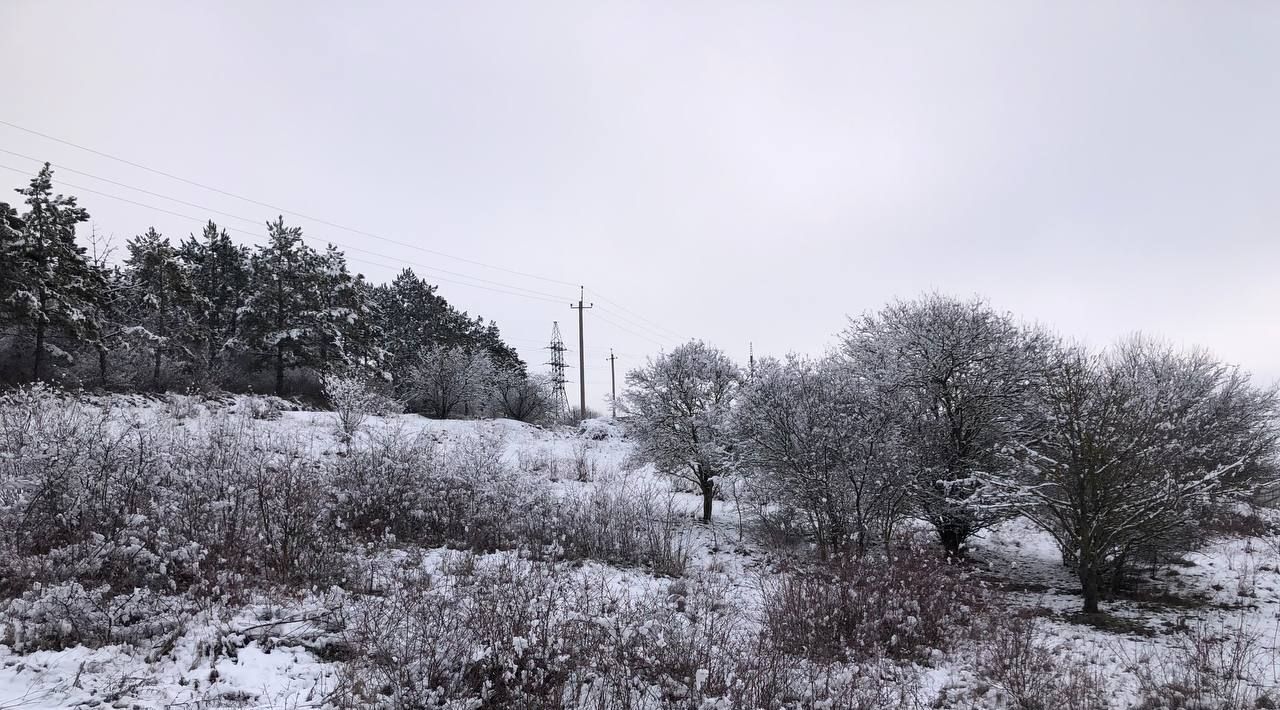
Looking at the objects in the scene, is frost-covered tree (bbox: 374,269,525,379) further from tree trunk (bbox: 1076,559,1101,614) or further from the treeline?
tree trunk (bbox: 1076,559,1101,614)

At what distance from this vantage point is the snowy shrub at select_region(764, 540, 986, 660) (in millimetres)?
6973

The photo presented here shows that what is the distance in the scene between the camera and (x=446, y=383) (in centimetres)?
3759

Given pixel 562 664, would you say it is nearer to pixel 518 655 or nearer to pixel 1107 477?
pixel 518 655

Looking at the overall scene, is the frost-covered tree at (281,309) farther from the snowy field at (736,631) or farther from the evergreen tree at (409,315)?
the snowy field at (736,631)

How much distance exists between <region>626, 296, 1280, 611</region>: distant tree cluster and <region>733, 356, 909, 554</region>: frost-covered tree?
0.04 meters

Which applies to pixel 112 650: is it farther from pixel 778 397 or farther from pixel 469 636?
pixel 778 397

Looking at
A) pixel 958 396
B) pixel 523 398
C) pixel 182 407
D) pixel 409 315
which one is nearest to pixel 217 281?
pixel 409 315

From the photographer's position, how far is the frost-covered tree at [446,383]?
37.6m

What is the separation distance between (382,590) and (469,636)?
2.26 meters

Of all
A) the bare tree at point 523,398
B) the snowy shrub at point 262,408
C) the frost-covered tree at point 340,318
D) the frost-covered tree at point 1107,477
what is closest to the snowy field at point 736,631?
the frost-covered tree at point 1107,477

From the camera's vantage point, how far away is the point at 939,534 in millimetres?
14938

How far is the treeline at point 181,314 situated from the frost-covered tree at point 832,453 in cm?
2337

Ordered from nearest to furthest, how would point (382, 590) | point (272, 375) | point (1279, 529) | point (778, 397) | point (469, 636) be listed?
point (469, 636) < point (382, 590) < point (778, 397) < point (1279, 529) < point (272, 375)

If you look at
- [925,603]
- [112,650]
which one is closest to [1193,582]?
[925,603]
